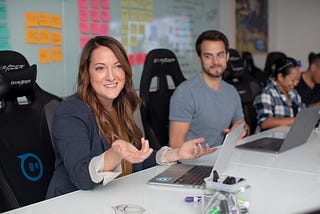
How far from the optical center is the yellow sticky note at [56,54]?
3275mm

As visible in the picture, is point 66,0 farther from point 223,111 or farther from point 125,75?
point 125,75

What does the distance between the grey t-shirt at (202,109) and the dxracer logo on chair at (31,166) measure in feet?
3.41

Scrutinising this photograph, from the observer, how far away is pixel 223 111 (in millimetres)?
2857

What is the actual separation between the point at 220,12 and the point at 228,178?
4.06 m

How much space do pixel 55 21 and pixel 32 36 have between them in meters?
0.23

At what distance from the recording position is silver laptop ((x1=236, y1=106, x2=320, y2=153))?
221cm

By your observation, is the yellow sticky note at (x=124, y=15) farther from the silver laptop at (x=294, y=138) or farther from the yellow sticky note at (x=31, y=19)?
the silver laptop at (x=294, y=138)

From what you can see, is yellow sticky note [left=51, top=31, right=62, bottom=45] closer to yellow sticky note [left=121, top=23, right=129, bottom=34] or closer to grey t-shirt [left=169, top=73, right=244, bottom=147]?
yellow sticky note [left=121, top=23, right=129, bottom=34]

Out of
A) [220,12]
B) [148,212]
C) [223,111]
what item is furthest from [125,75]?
[220,12]

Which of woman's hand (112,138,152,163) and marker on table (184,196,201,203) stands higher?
woman's hand (112,138,152,163)

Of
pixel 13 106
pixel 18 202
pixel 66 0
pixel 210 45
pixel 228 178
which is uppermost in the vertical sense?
pixel 66 0

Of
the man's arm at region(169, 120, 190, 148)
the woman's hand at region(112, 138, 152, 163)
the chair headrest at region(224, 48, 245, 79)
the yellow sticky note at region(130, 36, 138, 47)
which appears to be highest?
the yellow sticky note at region(130, 36, 138, 47)

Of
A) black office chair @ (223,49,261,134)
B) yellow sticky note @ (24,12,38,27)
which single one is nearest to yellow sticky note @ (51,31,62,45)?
yellow sticky note @ (24,12,38,27)

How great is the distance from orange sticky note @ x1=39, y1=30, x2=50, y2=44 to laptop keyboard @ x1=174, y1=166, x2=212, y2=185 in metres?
1.68
